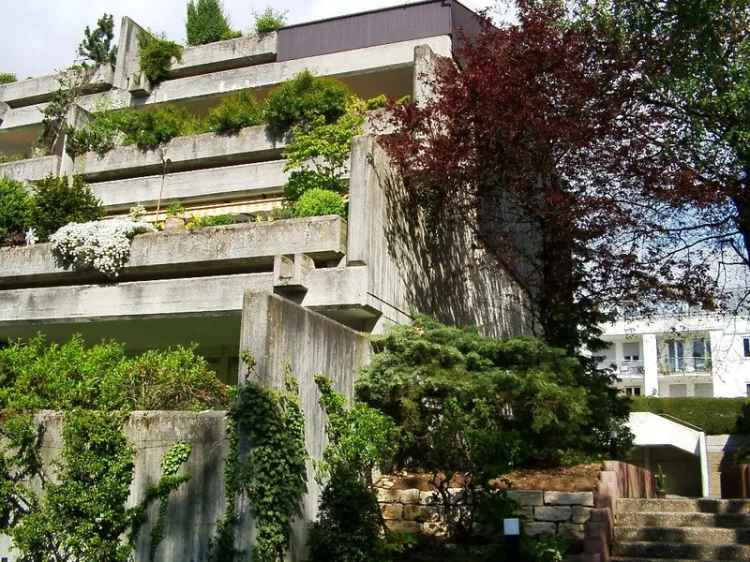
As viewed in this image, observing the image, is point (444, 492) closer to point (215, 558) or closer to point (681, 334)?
point (215, 558)

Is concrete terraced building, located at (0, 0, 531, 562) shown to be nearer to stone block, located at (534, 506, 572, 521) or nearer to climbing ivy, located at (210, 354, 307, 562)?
climbing ivy, located at (210, 354, 307, 562)

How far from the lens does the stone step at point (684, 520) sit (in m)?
10.2

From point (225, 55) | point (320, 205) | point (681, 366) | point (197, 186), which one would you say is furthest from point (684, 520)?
point (681, 366)

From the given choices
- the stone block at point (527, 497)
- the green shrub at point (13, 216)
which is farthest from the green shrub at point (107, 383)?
the green shrub at point (13, 216)

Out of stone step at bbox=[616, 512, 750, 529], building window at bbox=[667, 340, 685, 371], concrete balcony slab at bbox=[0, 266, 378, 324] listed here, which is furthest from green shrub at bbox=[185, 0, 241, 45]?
building window at bbox=[667, 340, 685, 371]

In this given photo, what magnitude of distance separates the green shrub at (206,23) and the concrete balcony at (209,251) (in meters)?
10.5

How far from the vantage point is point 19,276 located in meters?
15.3

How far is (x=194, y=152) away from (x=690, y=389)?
40.7 metres

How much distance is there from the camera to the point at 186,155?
18.2m

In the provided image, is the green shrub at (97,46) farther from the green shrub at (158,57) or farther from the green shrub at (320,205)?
the green shrub at (320,205)

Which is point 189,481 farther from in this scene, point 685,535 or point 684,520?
point 684,520

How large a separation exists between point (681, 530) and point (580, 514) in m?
1.32

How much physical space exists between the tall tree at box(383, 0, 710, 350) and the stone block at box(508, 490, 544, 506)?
464cm

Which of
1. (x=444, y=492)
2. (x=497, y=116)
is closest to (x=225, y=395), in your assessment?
(x=444, y=492)
